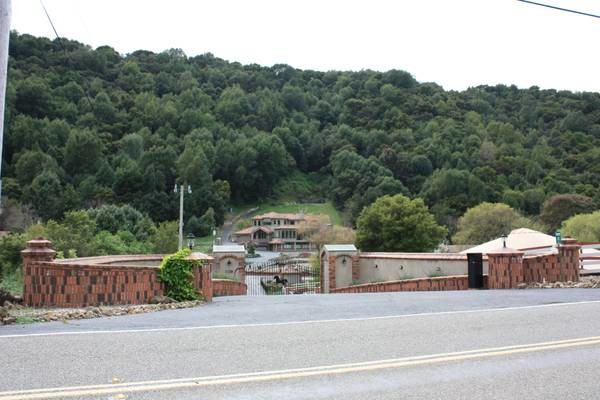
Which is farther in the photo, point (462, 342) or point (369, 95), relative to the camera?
point (369, 95)

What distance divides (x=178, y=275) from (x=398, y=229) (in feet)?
111

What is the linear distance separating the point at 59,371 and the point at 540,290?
11635 mm

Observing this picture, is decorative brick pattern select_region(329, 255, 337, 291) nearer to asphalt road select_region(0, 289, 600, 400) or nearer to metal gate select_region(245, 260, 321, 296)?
metal gate select_region(245, 260, 321, 296)

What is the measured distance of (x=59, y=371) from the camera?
5.64m

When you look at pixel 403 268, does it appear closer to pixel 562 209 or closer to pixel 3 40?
pixel 3 40

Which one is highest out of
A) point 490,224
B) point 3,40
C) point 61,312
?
point 3,40

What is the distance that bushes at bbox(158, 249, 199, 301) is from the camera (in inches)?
480

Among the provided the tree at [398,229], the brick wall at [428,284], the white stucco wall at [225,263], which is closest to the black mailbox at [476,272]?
the brick wall at [428,284]

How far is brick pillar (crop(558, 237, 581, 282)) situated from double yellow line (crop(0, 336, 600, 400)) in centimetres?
835

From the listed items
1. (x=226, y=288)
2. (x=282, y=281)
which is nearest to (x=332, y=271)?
(x=226, y=288)

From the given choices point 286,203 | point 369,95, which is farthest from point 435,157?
point 369,95

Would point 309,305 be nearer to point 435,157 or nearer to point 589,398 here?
point 589,398

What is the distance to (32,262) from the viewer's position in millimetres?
10422

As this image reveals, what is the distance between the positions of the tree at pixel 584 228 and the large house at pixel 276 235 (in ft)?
147
